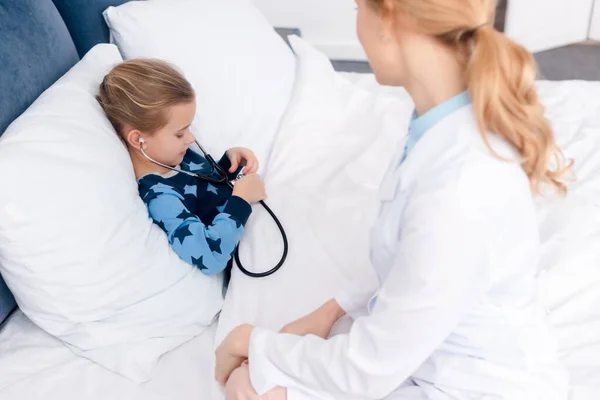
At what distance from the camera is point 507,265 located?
2.74 ft

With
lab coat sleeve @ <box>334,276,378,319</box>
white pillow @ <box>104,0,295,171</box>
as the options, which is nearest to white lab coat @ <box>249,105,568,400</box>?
lab coat sleeve @ <box>334,276,378,319</box>

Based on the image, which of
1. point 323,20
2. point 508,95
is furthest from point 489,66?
point 323,20

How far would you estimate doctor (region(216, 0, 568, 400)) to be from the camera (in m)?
0.77

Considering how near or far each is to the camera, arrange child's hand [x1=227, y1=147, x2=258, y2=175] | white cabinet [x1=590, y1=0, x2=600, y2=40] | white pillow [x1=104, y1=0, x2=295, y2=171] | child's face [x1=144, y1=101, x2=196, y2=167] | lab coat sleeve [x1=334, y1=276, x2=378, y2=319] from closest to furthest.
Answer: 1. lab coat sleeve [x1=334, y1=276, x2=378, y2=319]
2. child's face [x1=144, y1=101, x2=196, y2=167]
3. child's hand [x1=227, y1=147, x2=258, y2=175]
4. white pillow [x1=104, y1=0, x2=295, y2=171]
5. white cabinet [x1=590, y1=0, x2=600, y2=40]

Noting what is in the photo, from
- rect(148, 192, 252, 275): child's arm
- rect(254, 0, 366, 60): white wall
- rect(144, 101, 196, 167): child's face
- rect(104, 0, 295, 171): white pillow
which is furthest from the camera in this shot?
rect(254, 0, 366, 60): white wall

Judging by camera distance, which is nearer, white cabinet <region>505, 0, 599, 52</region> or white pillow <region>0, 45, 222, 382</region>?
white pillow <region>0, 45, 222, 382</region>

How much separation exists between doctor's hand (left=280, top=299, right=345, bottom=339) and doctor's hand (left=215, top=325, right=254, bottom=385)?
102mm

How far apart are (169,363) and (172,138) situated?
494mm

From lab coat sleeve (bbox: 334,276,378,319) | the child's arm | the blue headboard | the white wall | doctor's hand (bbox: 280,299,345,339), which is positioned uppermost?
the blue headboard

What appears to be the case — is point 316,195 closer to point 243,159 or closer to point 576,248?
point 243,159

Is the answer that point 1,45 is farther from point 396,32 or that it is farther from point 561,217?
point 561,217

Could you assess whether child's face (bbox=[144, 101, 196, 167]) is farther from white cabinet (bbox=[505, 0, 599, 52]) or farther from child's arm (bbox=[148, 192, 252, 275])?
white cabinet (bbox=[505, 0, 599, 52])

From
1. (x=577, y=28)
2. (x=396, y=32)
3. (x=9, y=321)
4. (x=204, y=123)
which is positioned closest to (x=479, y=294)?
(x=396, y=32)

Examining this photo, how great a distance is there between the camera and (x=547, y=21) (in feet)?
10.7
